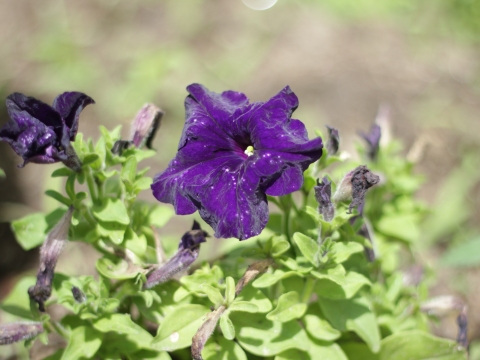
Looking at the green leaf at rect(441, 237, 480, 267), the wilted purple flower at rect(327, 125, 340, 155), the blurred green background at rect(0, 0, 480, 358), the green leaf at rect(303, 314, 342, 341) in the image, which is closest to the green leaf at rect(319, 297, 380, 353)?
the green leaf at rect(303, 314, 342, 341)

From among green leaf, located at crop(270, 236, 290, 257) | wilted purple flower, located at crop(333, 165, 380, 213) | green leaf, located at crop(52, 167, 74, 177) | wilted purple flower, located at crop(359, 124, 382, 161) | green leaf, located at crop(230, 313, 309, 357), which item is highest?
green leaf, located at crop(52, 167, 74, 177)

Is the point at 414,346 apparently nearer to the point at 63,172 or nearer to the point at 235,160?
the point at 235,160

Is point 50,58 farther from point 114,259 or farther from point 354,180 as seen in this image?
point 354,180

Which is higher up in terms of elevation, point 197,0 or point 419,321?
point 197,0

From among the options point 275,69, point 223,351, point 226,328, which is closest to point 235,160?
point 226,328

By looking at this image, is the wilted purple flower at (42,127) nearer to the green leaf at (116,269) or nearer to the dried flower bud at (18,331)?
the green leaf at (116,269)

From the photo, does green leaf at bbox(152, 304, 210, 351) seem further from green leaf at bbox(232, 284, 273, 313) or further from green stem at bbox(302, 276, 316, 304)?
green stem at bbox(302, 276, 316, 304)

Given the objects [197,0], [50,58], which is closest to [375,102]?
[197,0]
